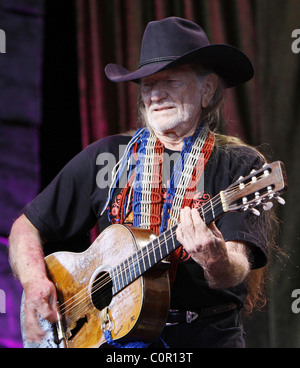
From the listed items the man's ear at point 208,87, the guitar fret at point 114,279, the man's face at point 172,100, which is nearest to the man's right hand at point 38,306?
the guitar fret at point 114,279

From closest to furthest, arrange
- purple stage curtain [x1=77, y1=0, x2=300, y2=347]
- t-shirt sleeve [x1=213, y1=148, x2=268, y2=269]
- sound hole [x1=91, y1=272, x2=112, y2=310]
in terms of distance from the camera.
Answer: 1. t-shirt sleeve [x1=213, y1=148, x2=268, y2=269]
2. sound hole [x1=91, y1=272, x2=112, y2=310]
3. purple stage curtain [x1=77, y1=0, x2=300, y2=347]

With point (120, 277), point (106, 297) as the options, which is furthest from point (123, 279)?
point (106, 297)

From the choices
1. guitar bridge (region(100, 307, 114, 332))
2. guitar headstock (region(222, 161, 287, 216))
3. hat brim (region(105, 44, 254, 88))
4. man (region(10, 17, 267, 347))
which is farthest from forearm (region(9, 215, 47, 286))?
guitar headstock (region(222, 161, 287, 216))

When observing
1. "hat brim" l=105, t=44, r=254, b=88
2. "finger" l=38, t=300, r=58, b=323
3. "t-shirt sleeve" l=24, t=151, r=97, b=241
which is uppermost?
"hat brim" l=105, t=44, r=254, b=88

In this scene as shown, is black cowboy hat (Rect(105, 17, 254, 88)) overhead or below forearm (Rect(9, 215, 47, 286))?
overhead

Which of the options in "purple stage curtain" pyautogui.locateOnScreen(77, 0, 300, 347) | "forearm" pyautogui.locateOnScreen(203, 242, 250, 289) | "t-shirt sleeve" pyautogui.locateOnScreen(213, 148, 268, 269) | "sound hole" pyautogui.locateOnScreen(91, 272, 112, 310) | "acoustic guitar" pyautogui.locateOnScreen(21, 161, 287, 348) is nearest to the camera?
"acoustic guitar" pyautogui.locateOnScreen(21, 161, 287, 348)

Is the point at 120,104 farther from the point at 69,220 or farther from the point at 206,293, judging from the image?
the point at 206,293

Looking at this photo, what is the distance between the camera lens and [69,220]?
2.66 metres

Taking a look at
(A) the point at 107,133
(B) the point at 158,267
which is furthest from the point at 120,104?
(B) the point at 158,267

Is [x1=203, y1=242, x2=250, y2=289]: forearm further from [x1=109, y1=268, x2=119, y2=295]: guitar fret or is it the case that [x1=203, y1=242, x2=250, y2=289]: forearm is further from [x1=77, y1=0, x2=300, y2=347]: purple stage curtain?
[x1=77, y1=0, x2=300, y2=347]: purple stage curtain

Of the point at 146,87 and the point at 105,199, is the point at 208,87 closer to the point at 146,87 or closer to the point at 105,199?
the point at 146,87

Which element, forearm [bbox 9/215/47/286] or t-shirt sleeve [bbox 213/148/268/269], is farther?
forearm [bbox 9/215/47/286]

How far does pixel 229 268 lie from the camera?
2.02 meters

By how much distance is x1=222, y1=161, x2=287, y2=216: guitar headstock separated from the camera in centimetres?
172
